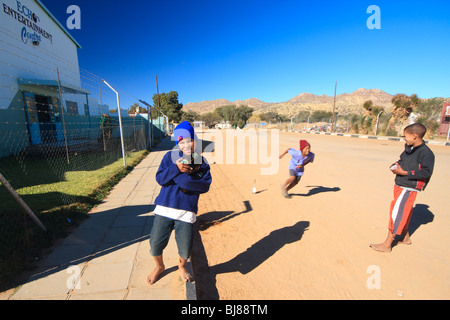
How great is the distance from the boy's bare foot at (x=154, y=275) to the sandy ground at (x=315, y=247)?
1.62 feet

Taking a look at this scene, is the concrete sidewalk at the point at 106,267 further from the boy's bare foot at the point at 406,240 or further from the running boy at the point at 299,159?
the boy's bare foot at the point at 406,240

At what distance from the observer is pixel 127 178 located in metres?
6.66

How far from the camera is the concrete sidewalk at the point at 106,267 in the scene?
2141mm

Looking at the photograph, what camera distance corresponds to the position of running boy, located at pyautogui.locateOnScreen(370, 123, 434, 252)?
281cm

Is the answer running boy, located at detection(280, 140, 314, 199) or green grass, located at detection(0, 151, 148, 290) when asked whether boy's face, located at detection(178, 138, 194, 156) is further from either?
running boy, located at detection(280, 140, 314, 199)

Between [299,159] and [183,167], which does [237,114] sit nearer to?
[299,159]

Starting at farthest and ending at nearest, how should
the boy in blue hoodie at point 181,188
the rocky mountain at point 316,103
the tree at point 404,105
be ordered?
the rocky mountain at point 316,103 < the tree at point 404,105 < the boy in blue hoodie at point 181,188

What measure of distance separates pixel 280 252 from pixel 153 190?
3.55 m

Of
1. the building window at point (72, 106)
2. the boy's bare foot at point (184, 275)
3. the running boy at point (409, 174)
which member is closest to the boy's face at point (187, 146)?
the boy's bare foot at point (184, 275)

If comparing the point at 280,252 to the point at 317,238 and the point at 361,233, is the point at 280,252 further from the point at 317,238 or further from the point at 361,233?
the point at 361,233

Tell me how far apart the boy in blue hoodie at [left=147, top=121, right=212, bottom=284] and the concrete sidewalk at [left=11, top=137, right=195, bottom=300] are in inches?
14.2

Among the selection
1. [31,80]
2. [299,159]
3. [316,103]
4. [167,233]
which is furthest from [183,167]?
[316,103]

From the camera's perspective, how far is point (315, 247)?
3344 millimetres
